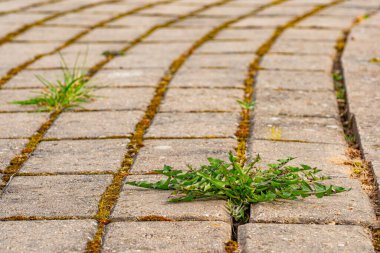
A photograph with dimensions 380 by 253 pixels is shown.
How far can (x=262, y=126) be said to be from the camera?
135 inches

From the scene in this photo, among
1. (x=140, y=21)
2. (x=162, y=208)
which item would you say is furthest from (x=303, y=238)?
(x=140, y=21)

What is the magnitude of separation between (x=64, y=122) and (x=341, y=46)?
7.79 ft

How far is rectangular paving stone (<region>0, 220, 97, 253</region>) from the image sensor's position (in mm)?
2188

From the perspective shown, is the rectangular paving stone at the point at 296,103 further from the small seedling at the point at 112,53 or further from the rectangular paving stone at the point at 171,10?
the rectangular paving stone at the point at 171,10

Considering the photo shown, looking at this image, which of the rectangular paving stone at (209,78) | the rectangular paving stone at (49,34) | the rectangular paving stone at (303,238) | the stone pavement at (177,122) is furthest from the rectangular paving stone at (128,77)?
the rectangular paving stone at (303,238)

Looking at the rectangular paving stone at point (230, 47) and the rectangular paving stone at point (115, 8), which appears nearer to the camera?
the rectangular paving stone at point (230, 47)

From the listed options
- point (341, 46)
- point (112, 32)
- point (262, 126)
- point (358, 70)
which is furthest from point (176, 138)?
point (112, 32)

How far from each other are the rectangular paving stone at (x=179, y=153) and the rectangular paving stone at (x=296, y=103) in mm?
553

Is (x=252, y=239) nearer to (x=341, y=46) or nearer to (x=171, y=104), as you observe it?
(x=171, y=104)

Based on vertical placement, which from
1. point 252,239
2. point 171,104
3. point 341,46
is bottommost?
point 341,46

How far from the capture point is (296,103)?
3857mm

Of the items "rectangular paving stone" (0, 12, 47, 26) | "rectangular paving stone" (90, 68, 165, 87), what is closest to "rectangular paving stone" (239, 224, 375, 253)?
"rectangular paving stone" (90, 68, 165, 87)

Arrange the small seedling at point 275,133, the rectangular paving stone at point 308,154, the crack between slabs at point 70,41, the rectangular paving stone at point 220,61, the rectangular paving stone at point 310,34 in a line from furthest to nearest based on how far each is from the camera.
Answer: the rectangular paving stone at point 310,34, the rectangular paving stone at point 220,61, the crack between slabs at point 70,41, the small seedling at point 275,133, the rectangular paving stone at point 308,154

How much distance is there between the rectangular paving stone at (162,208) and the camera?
2.39 metres
